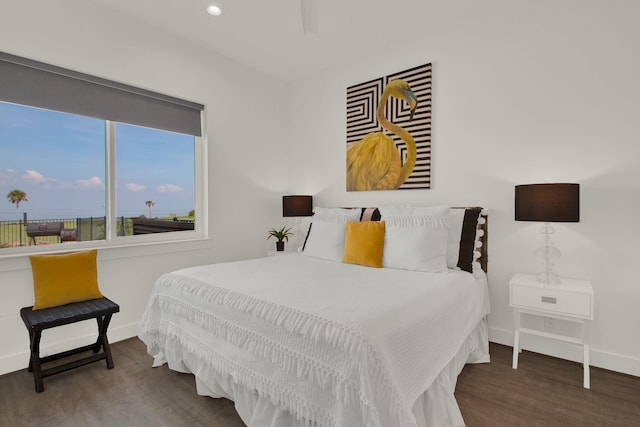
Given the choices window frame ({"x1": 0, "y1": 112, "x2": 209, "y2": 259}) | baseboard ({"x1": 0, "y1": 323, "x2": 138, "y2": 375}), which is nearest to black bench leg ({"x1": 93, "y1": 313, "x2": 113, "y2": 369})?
baseboard ({"x1": 0, "y1": 323, "x2": 138, "y2": 375})

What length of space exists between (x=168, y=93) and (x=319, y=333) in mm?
2861

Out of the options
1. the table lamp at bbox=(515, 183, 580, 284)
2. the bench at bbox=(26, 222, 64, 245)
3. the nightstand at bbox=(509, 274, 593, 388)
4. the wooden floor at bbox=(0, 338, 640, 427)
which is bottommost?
the wooden floor at bbox=(0, 338, 640, 427)

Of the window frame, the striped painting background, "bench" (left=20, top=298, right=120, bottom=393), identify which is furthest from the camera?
the striped painting background

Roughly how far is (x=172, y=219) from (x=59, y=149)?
111 centimetres

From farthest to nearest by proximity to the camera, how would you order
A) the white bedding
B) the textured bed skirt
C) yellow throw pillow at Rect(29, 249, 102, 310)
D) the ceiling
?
the ceiling, yellow throw pillow at Rect(29, 249, 102, 310), the textured bed skirt, the white bedding

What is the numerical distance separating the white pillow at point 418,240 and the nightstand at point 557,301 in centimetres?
56

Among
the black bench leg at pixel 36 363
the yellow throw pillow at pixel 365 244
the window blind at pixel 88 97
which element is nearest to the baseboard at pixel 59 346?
the black bench leg at pixel 36 363

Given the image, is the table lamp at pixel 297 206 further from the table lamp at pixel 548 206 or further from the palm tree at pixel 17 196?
the palm tree at pixel 17 196

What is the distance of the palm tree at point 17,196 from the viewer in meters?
2.39

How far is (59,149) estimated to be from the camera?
2.62 metres

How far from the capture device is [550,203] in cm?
213

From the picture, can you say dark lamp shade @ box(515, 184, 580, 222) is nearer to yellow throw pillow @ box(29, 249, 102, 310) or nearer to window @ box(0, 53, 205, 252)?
window @ box(0, 53, 205, 252)

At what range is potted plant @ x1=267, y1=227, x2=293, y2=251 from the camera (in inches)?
156

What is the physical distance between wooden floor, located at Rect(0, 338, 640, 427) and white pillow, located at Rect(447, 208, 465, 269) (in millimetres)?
784
